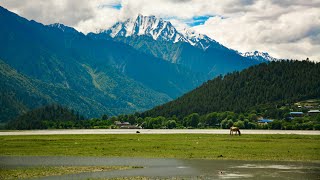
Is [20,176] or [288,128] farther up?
[288,128]

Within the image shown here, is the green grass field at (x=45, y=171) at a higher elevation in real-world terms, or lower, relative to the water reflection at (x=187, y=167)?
lower

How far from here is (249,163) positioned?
230 ft

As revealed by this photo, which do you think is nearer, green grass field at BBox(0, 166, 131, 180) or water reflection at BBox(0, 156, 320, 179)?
water reflection at BBox(0, 156, 320, 179)

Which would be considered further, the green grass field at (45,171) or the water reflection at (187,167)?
the green grass field at (45,171)

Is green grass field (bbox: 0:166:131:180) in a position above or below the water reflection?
below

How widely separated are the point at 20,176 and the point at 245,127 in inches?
5823

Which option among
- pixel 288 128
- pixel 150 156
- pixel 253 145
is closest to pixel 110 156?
pixel 150 156

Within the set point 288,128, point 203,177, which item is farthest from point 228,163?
point 288,128

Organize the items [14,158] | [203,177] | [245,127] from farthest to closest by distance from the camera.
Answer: [245,127]
[14,158]
[203,177]

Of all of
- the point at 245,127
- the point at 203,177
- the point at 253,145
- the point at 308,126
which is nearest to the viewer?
the point at 203,177

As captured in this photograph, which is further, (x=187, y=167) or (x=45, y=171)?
(x=187, y=167)

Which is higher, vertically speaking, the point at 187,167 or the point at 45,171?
the point at 187,167

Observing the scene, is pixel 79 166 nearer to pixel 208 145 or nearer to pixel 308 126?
pixel 208 145

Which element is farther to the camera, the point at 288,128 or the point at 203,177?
the point at 288,128
